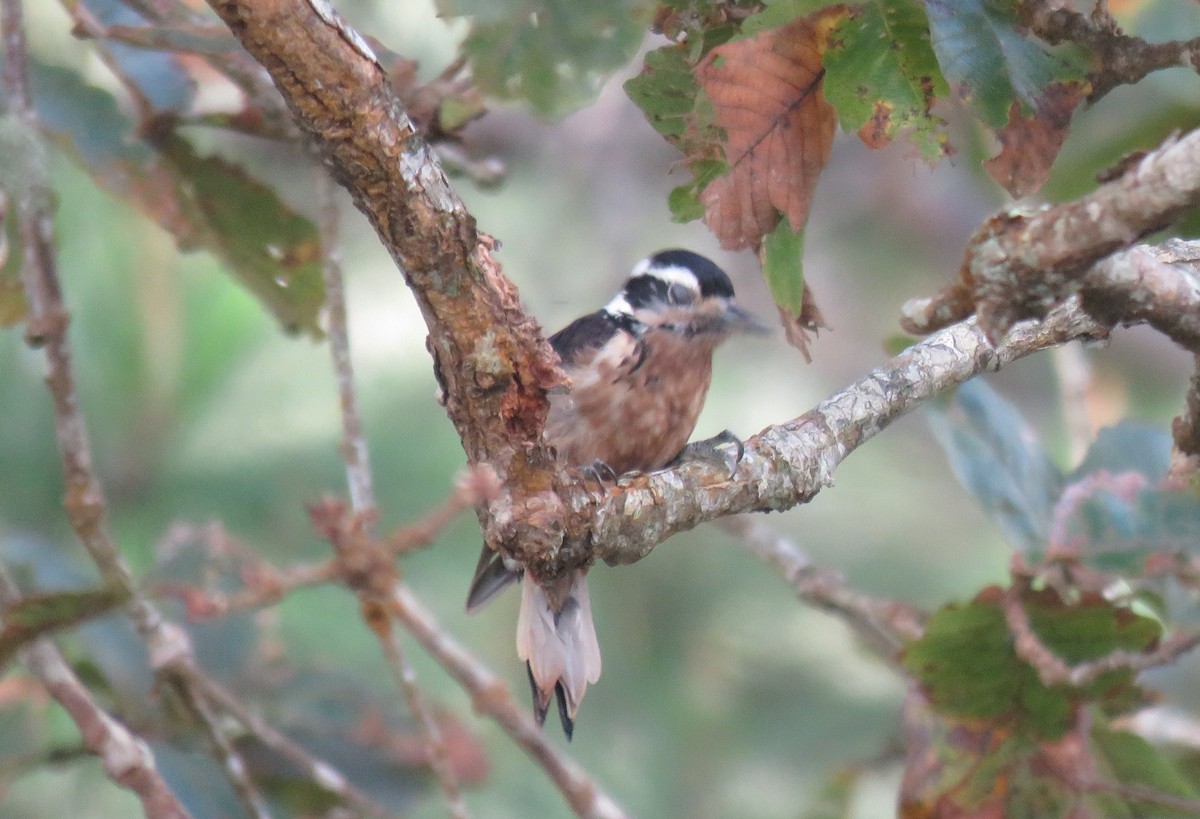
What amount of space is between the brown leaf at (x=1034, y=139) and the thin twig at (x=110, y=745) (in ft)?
4.46


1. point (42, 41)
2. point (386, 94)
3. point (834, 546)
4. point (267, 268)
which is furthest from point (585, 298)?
point (386, 94)

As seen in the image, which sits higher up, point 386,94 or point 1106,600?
point 386,94

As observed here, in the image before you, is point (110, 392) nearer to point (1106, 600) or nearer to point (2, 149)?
point (2, 149)

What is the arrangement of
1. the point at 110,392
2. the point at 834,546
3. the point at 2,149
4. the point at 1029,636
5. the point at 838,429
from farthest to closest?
the point at 834,546
the point at 110,392
the point at 1029,636
the point at 2,149
the point at 838,429

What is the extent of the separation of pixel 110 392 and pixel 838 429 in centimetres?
188

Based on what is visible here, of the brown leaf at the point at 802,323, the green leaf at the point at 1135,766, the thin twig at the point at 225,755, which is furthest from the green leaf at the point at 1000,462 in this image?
the thin twig at the point at 225,755

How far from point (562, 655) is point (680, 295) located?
0.77 metres

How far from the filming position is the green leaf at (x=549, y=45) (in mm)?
1411

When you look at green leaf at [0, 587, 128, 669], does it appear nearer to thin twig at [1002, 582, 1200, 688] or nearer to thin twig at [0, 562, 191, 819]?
thin twig at [0, 562, 191, 819]

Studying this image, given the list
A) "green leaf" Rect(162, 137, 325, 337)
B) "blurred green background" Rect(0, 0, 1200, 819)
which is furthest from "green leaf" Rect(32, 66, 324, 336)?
"blurred green background" Rect(0, 0, 1200, 819)

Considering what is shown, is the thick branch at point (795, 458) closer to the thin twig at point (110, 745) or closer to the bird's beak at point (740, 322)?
the bird's beak at point (740, 322)

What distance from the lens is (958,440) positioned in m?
2.37

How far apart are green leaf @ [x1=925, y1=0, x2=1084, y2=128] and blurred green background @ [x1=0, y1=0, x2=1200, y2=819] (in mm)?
521

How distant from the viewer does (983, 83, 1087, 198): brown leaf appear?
1406 mm
